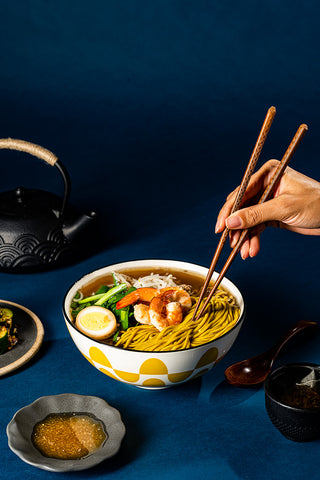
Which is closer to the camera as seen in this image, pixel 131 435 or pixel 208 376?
pixel 131 435

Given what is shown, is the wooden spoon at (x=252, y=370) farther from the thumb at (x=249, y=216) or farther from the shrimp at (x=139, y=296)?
the thumb at (x=249, y=216)

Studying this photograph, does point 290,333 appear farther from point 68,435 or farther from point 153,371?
point 68,435

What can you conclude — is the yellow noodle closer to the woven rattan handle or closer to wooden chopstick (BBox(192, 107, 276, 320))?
wooden chopstick (BBox(192, 107, 276, 320))

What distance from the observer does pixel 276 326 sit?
7.20 feet

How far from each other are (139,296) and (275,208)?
0.53 meters

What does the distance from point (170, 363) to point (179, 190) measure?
1990 millimetres

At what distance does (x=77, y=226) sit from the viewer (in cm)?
267

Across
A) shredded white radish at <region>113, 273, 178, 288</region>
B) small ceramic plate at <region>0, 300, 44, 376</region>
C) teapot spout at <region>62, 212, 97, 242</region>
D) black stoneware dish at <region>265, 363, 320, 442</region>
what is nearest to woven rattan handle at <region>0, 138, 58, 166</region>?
teapot spout at <region>62, 212, 97, 242</region>

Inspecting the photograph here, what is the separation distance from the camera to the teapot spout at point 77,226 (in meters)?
2.65

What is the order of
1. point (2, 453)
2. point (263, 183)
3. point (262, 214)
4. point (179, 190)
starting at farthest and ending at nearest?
point (179, 190)
point (263, 183)
point (262, 214)
point (2, 453)

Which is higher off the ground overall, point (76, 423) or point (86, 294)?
point (86, 294)

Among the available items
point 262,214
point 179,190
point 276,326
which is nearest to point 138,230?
point 179,190

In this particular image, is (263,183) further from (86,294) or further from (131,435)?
(131,435)

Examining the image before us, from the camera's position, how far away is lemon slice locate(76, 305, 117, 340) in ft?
5.83
